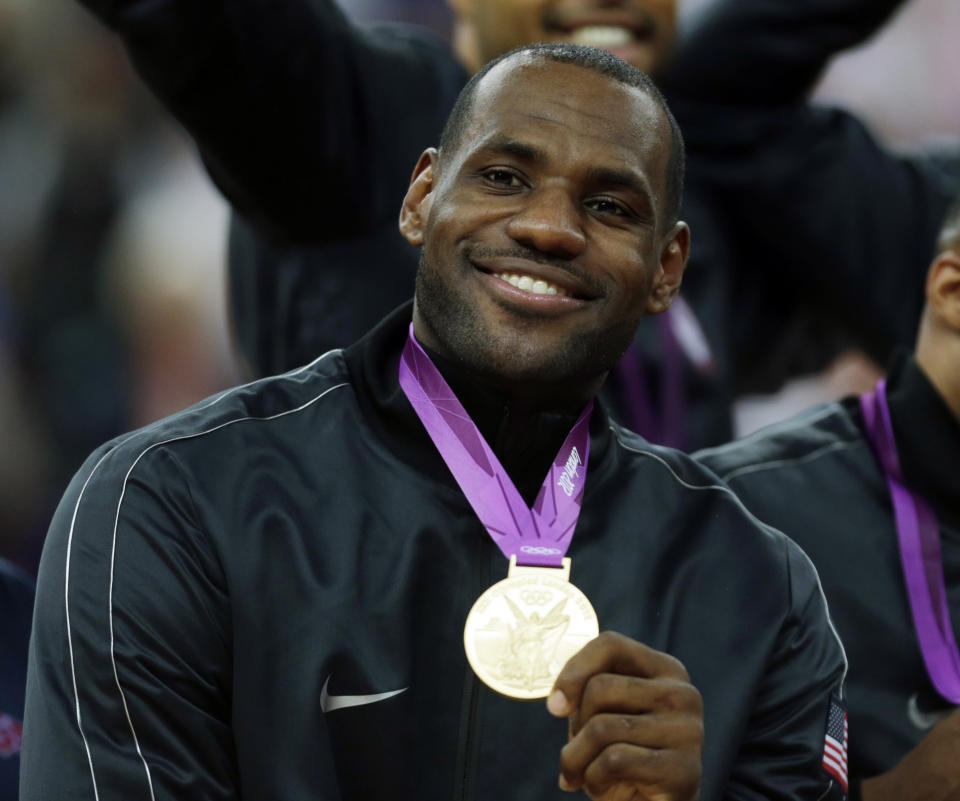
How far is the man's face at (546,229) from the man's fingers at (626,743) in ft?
1.69

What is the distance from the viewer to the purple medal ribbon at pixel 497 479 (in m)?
2.17

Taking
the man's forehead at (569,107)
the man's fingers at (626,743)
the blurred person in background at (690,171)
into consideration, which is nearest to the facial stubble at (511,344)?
the man's forehead at (569,107)

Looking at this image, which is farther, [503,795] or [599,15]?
[599,15]

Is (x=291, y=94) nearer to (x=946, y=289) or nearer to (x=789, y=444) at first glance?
(x=789, y=444)

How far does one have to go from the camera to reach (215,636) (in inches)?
80.4

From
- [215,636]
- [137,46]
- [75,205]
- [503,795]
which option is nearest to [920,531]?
[503,795]

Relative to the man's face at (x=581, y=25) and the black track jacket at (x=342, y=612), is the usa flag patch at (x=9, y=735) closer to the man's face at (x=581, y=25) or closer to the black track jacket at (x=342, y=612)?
the black track jacket at (x=342, y=612)

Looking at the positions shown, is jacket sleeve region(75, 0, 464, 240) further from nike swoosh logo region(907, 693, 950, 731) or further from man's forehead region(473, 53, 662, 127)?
nike swoosh logo region(907, 693, 950, 731)

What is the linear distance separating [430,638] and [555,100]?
0.72m

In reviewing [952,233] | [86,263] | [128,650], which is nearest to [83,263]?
[86,263]

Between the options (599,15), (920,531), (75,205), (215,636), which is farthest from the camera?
(75,205)

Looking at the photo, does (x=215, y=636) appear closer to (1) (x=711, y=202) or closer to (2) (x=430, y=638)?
(2) (x=430, y=638)

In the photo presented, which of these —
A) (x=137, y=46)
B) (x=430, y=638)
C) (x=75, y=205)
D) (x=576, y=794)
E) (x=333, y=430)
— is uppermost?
(x=137, y=46)

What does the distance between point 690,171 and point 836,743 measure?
1.87 m
